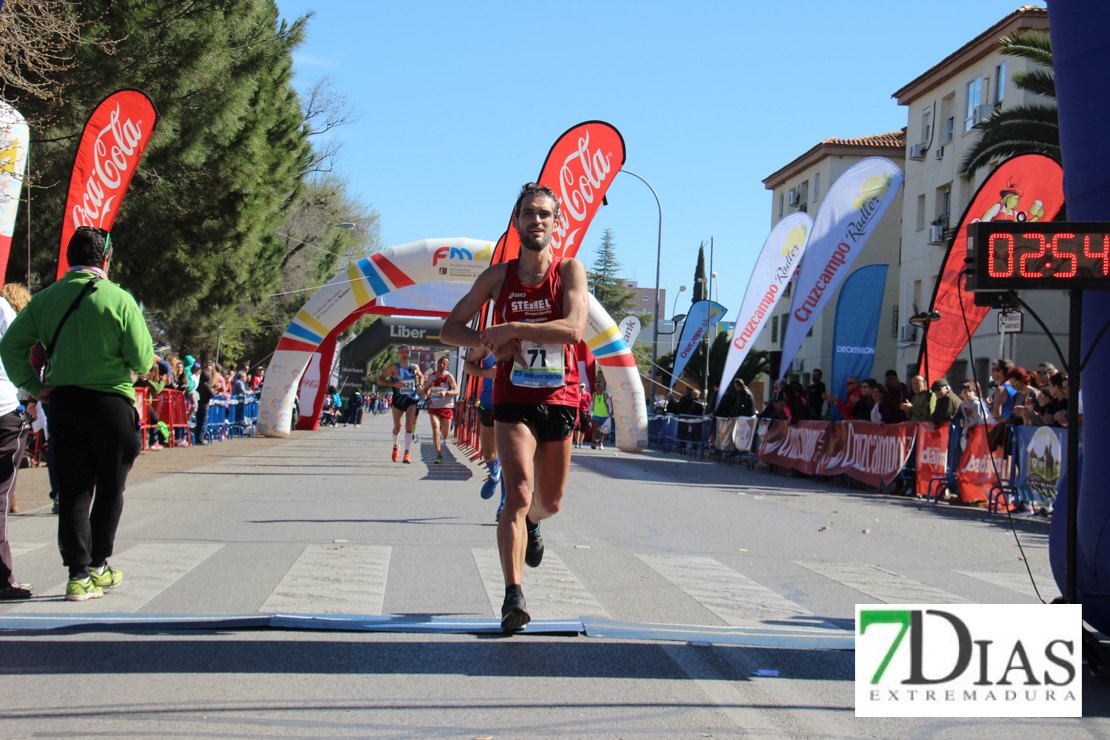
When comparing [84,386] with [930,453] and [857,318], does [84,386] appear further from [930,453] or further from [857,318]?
[857,318]

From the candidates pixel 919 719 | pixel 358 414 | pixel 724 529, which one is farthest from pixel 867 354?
pixel 358 414

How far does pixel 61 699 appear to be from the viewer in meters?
3.65

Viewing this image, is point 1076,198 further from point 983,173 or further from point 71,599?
point 983,173

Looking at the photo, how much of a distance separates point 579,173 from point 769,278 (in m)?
6.80

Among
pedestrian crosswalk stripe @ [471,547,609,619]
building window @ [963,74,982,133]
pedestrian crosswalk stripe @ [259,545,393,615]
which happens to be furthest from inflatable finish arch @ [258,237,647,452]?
building window @ [963,74,982,133]

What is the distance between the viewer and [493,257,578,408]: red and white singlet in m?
4.88

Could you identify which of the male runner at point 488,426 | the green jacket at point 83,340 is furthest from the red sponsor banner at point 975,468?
the green jacket at point 83,340

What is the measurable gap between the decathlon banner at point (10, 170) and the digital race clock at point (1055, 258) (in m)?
8.83

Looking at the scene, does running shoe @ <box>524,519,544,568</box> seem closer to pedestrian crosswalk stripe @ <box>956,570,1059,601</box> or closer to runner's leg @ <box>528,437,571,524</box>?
runner's leg @ <box>528,437,571,524</box>

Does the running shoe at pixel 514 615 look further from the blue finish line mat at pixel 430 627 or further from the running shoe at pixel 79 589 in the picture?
the running shoe at pixel 79 589

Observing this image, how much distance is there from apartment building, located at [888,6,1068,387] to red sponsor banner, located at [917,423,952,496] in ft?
58.7

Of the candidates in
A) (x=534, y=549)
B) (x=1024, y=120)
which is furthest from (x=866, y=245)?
(x=534, y=549)

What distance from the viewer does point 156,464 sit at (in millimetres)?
15656

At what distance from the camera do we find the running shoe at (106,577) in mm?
5457
